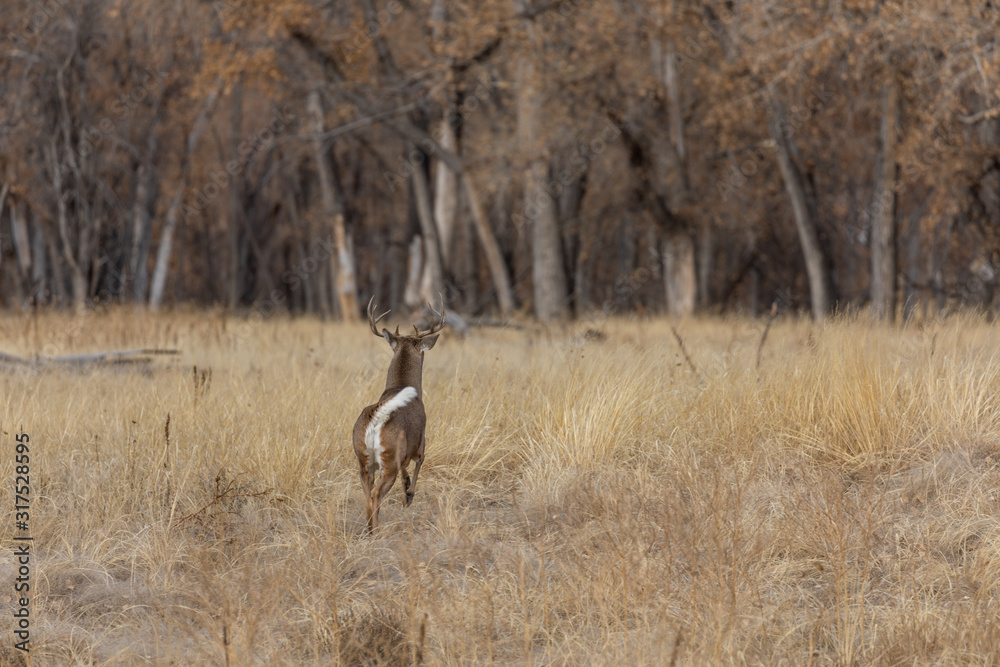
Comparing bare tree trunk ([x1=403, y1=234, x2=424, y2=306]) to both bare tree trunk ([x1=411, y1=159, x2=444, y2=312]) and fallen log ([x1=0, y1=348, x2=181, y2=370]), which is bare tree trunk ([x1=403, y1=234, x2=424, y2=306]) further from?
fallen log ([x1=0, y1=348, x2=181, y2=370])

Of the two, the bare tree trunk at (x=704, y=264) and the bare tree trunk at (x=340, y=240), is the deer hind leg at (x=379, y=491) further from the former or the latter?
the bare tree trunk at (x=704, y=264)

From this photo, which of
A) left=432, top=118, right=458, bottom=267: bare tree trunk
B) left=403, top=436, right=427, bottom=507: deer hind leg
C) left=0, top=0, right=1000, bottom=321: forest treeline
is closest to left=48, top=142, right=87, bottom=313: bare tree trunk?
left=0, top=0, right=1000, bottom=321: forest treeline

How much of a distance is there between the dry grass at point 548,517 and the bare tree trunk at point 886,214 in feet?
21.3

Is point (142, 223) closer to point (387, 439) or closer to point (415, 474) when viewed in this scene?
point (415, 474)

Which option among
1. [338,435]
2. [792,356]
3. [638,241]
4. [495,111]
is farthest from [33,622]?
[638,241]

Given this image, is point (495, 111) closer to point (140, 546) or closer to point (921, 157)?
point (921, 157)

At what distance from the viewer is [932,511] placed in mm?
5137

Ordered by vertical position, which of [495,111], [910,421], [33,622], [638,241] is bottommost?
[33,622]

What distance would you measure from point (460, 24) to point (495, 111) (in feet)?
12.0

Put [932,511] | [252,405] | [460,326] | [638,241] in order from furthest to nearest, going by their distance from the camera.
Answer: [638,241] < [460,326] < [252,405] < [932,511]

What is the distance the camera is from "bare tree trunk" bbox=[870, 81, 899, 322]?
547 inches

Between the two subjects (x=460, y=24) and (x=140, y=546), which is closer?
(x=140, y=546)

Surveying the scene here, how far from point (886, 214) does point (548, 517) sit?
10809mm

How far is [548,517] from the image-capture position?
523 cm
